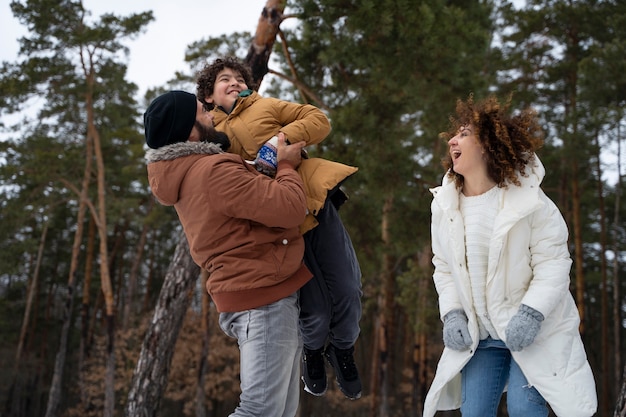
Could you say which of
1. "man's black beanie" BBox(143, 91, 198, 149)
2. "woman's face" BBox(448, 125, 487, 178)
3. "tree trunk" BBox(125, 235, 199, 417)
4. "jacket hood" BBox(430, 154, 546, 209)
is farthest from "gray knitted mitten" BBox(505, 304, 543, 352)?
"tree trunk" BBox(125, 235, 199, 417)

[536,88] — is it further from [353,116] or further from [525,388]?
[525,388]

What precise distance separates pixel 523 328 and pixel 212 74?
6.48 ft

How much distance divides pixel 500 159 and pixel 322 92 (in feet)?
23.6

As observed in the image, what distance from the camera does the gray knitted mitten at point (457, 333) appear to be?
2529 mm

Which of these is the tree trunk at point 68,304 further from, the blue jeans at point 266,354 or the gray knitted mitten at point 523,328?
the gray knitted mitten at point 523,328

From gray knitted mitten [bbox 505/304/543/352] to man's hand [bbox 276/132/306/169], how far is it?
1182 mm

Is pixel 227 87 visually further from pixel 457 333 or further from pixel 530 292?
→ pixel 530 292

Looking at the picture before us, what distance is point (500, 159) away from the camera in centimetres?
265

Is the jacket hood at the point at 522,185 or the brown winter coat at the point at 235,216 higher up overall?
the jacket hood at the point at 522,185

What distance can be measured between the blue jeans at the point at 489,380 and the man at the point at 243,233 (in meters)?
0.80

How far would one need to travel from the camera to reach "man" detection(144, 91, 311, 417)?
230cm

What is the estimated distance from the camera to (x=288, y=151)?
2.57 m

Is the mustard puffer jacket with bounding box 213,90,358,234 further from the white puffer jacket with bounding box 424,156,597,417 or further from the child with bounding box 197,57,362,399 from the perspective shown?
the white puffer jacket with bounding box 424,156,597,417

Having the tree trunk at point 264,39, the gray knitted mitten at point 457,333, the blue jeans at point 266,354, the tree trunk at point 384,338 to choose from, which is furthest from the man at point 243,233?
the tree trunk at point 384,338
